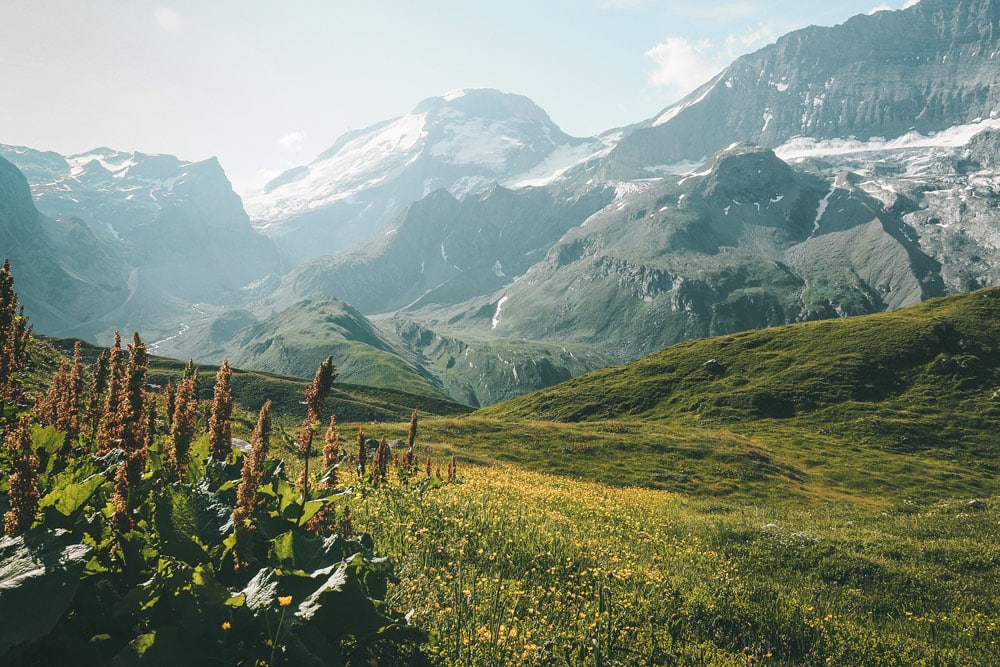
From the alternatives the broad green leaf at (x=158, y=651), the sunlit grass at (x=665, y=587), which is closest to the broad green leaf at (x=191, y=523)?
the broad green leaf at (x=158, y=651)

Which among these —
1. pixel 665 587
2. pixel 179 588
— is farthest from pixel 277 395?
pixel 179 588

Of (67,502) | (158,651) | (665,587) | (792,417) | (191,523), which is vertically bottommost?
(792,417)

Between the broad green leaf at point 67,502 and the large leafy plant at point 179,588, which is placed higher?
the broad green leaf at point 67,502

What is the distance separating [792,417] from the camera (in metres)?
95.3

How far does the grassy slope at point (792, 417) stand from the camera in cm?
6150

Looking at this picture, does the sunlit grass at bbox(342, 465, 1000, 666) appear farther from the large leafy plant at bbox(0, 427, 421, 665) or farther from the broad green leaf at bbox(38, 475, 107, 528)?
the broad green leaf at bbox(38, 475, 107, 528)

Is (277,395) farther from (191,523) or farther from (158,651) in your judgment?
(158,651)

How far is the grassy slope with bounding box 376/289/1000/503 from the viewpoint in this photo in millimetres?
61500

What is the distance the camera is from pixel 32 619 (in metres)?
3.94

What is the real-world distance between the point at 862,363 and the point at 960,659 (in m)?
117

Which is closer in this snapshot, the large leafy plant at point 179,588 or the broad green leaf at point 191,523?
the large leafy plant at point 179,588

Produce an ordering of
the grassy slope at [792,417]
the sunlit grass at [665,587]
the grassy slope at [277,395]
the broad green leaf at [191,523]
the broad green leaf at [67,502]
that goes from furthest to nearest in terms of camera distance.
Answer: the grassy slope at [277,395] < the grassy slope at [792,417] < the sunlit grass at [665,587] < the broad green leaf at [191,523] < the broad green leaf at [67,502]

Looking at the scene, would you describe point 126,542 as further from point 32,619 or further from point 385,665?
point 385,665

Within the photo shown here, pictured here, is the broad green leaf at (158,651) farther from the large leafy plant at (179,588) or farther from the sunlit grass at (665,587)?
the sunlit grass at (665,587)
